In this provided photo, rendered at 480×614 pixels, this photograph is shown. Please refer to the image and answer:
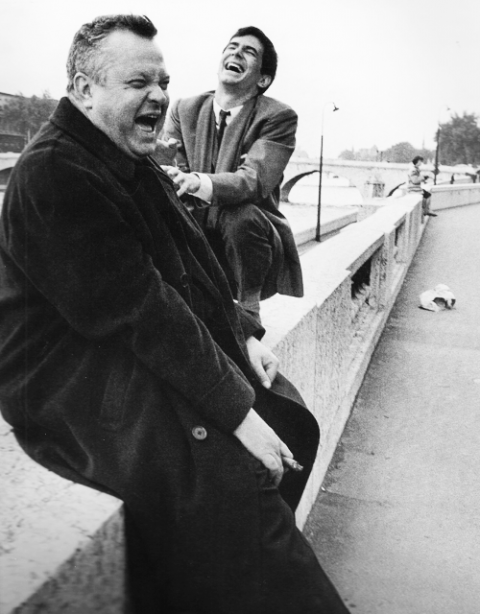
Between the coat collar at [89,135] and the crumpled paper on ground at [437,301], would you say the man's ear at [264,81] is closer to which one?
the coat collar at [89,135]

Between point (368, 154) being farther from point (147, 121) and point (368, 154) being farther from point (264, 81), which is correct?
point (147, 121)

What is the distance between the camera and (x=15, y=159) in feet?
4.49

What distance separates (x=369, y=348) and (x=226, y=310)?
3619 millimetres

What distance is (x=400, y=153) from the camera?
64312 millimetres

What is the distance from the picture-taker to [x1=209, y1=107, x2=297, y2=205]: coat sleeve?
2309mm

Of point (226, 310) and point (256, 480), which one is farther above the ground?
point (226, 310)

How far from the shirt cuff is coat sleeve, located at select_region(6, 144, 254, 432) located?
0.80 meters

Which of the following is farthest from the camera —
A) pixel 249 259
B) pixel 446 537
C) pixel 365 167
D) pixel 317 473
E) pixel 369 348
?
pixel 365 167

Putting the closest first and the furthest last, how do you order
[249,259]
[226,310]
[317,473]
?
1. [226,310]
2. [249,259]
3. [317,473]

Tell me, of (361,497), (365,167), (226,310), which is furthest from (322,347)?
(365,167)

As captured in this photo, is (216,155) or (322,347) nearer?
(216,155)

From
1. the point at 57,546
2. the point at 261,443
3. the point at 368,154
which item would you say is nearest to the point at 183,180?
the point at 261,443

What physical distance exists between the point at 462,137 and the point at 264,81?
1688 inches

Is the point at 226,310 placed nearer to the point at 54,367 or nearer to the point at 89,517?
the point at 54,367
